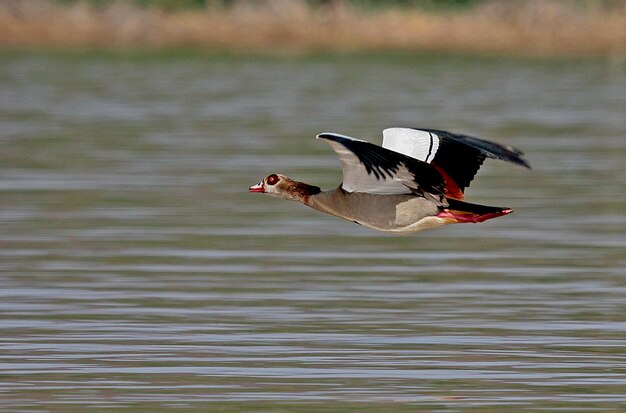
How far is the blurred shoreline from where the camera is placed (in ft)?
159

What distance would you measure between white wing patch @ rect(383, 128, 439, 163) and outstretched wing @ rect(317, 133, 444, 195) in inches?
8.8

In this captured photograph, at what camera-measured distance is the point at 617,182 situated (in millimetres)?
19469

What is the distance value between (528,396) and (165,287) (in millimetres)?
4219

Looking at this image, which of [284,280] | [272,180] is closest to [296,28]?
[284,280]

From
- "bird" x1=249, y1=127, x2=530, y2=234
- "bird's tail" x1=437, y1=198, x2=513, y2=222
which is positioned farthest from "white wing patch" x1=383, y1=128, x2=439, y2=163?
"bird's tail" x1=437, y1=198, x2=513, y2=222

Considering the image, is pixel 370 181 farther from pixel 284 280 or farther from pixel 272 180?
pixel 284 280

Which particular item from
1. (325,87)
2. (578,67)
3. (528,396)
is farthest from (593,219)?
(578,67)

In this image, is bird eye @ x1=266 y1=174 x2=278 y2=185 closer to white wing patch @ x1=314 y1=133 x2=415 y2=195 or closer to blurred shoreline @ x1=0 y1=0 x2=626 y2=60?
white wing patch @ x1=314 y1=133 x2=415 y2=195

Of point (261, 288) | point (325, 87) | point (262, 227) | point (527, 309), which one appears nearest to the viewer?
point (527, 309)

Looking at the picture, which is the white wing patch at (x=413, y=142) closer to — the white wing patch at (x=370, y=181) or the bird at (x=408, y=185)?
the bird at (x=408, y=185)

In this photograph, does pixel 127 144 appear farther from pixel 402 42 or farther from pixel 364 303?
pixel 402 42

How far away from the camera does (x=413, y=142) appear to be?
32.8ft

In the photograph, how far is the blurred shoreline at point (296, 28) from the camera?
48469 millimetres

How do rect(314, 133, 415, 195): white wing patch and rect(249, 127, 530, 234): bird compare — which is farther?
rect(314, 133, 415, 195): white wing patch
